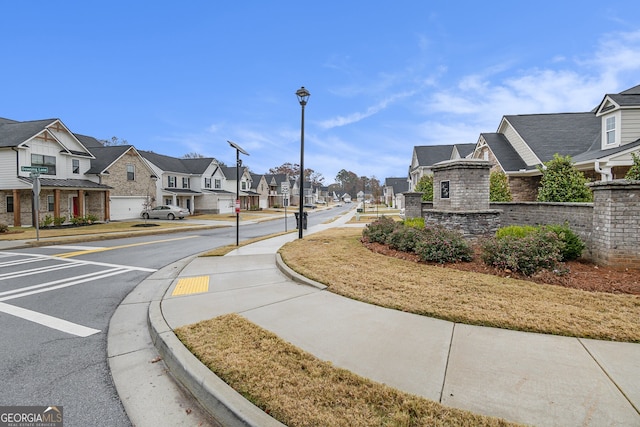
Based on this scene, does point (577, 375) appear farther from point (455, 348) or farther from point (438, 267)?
point (438, 267)

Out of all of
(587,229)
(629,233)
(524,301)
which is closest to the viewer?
(524,301)

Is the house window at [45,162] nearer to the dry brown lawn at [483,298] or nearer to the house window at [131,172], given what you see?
the house window at [131,172]

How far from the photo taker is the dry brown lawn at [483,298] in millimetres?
A: 4090

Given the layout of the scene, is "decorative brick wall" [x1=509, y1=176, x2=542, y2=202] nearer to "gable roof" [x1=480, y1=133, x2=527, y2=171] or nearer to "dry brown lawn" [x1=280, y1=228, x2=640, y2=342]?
"gable roof" [x1=480, y1=133, x2=527, y2=171]

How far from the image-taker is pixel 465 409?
98.8 inches

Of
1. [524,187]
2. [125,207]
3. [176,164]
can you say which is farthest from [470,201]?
[176,164]

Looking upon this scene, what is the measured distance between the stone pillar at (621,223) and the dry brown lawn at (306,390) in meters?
6.92

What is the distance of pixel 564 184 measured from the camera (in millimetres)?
10758

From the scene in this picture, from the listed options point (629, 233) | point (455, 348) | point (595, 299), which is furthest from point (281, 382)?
point (629, 233)

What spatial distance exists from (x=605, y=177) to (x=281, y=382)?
652 inches

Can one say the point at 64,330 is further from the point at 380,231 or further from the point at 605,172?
the point at 605,172

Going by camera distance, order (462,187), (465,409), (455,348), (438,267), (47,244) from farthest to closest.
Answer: (47,244) < (462,187) < (438,267) < (455,348) < (465,409)

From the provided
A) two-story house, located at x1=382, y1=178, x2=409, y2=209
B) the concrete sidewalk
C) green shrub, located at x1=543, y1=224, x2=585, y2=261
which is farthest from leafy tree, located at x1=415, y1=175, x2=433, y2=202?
two-story house, located at x1=382, y1=178, x2=409, y2=209

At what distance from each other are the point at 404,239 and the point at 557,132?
17885 mm
